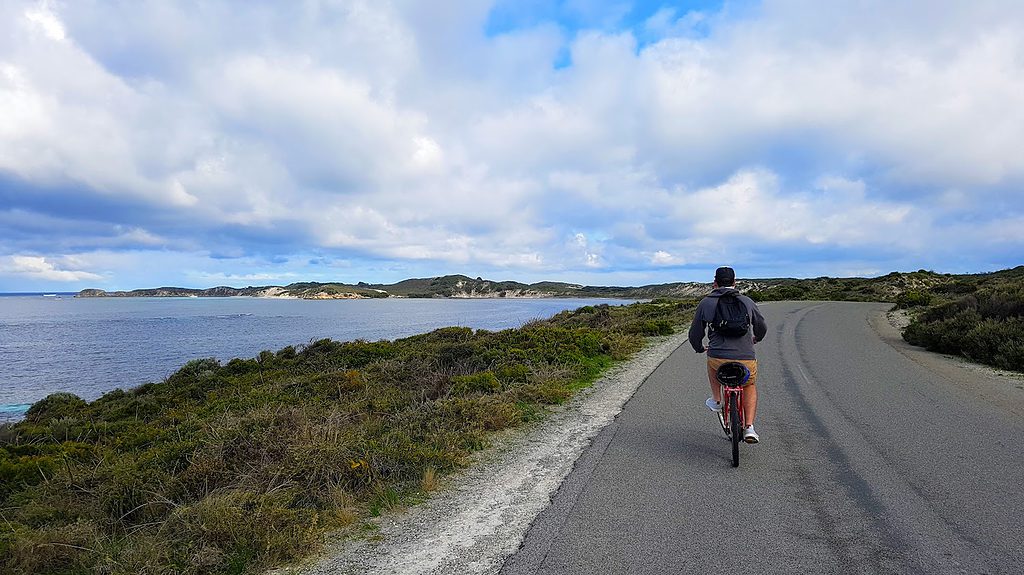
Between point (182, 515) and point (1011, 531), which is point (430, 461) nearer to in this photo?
point (182, 515)

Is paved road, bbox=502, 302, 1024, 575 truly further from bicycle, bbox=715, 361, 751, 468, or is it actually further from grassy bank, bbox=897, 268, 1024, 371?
grassy bank, bbox=897, 268, 1024, 371

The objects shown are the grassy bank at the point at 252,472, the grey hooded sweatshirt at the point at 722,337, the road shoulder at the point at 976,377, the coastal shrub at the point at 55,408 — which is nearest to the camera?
the grassy bank at the point at 252,472

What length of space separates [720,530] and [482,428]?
3717 mm

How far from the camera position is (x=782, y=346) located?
15859 mm

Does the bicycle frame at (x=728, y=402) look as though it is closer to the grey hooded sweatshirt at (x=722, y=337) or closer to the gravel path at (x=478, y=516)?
the grey hooded sweatshirt at (x=722, y=337)

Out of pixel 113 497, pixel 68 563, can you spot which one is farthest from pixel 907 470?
pixel 113 497

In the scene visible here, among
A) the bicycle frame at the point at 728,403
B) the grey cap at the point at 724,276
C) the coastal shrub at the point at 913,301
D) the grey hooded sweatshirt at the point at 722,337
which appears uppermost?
the grey cap at the point at 724,276

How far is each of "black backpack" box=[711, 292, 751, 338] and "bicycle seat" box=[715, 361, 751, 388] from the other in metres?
0.33

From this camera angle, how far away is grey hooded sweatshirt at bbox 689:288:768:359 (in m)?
5.88

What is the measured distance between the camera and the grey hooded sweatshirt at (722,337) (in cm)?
588

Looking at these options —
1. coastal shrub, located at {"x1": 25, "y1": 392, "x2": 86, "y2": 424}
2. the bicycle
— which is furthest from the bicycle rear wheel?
coastal shrub, located at {"x1": 25, "y1": 392, "x2": 86, "y2": 424}

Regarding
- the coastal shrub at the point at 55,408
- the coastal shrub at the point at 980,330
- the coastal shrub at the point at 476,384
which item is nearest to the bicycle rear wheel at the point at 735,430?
the coastal shrub at the point at 476,384

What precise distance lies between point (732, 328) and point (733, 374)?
494 mm

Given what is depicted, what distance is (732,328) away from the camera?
19.1ft
